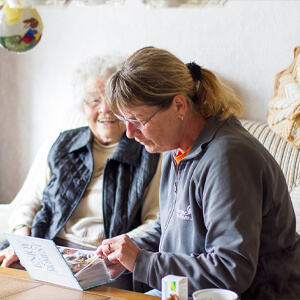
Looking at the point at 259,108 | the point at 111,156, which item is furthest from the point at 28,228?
the point at 259,108

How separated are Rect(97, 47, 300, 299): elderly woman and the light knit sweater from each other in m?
0.61

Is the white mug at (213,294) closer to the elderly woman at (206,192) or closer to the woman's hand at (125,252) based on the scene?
the elderly woman at (206,192)

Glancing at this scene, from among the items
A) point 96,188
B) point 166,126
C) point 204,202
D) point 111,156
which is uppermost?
point 166,126

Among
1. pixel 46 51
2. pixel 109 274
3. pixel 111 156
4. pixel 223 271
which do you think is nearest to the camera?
pixel 223 271

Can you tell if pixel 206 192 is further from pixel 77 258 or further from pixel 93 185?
pixel 93 185

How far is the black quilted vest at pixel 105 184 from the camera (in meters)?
2.09

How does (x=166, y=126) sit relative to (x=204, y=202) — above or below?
above

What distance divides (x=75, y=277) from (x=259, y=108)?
1.31m

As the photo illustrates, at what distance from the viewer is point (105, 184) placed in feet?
7.02

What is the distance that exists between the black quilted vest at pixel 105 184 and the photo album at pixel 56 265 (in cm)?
66

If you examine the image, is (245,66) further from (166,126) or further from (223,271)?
(223,271)

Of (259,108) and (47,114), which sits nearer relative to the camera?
(259,108)

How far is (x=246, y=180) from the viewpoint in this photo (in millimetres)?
1221

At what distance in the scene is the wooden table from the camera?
1258mm
